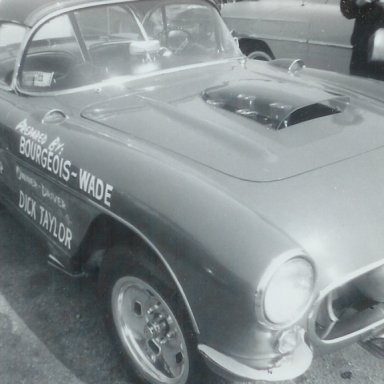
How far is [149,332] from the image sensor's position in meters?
2.15

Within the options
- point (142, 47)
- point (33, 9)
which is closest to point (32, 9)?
point (33, 9)

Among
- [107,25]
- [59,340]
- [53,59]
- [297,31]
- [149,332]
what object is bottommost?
[59,340]

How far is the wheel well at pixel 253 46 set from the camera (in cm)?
587

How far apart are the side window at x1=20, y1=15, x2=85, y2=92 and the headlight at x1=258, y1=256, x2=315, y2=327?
1705mm

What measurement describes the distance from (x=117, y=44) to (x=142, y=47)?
0.16 m

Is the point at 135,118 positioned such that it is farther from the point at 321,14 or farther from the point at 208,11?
the point at 321,14

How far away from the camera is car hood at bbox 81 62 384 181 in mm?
2070

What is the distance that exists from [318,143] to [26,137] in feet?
4.51

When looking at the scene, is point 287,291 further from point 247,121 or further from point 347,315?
point 247,121

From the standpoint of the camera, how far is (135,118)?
246 cm

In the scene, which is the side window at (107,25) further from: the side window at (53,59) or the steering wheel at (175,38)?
the steering wheel at (175,38)

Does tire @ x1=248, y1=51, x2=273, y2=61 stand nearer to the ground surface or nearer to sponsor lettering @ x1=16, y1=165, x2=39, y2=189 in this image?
the ground surface

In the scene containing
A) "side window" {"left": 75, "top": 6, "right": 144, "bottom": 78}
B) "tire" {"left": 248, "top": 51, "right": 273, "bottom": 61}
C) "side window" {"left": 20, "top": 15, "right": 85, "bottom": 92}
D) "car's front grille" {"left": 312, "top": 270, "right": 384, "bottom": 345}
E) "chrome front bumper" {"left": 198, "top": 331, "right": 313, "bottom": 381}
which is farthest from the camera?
"tire" {"left": 248, "top": 51, "right": 273, "bottom": 61}

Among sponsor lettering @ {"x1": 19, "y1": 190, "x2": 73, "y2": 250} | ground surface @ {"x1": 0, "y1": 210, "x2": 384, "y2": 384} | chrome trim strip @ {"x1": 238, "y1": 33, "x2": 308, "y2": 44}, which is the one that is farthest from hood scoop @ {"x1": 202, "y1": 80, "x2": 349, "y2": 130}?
chrome trim strip @ {"x1": 238, "y1": 33, "x2": 308, "y2": 44}
